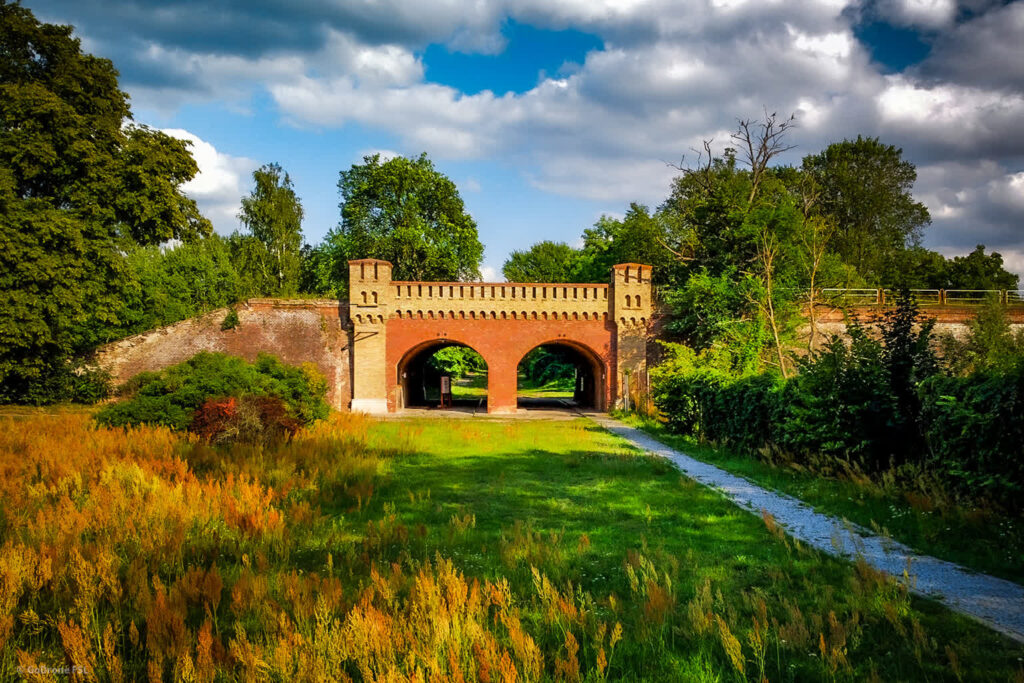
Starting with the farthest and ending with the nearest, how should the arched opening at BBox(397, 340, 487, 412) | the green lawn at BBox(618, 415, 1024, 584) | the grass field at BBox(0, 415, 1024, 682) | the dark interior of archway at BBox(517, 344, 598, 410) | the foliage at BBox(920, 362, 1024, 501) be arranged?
the dark interior of archway at BBox(517, 344, 598, 410)
the arched opening at BBox(397, 340, 487, 412)
the foliage at BBox(920, 362, 1024, 501)
the green lawn at BBox(618, 415, 1024, 584)
the grass field at BBox(0, 415, 1024, 682)

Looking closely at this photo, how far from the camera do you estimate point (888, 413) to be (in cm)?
1111

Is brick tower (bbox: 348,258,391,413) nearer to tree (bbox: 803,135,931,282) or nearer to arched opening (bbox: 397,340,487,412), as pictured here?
arched opening (bbox: 397,340,487,412)

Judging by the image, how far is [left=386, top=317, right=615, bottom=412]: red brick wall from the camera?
29625mm

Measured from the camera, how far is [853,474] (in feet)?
33.2

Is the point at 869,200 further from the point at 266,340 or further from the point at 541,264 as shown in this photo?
the point at 266,340

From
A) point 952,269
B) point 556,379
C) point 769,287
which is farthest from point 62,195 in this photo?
point 952,269

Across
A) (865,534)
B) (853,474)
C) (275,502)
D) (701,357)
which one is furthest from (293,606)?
(701,357)

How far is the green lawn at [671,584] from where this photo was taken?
13.2ft

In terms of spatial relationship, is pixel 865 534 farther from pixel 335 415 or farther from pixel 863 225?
pixel 863 225

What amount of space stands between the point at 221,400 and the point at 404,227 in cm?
3036

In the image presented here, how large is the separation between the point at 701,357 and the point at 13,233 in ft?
85.1

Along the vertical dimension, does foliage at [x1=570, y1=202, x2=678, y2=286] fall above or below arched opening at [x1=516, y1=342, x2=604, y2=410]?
above

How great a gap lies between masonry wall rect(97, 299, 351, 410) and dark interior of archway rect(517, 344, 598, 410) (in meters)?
10.2

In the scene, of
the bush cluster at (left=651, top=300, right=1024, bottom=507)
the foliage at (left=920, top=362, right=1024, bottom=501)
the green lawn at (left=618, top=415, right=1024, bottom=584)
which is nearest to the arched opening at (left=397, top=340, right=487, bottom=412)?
the bush cluster at (left=651, top=300, right=1024, bottom=507)
